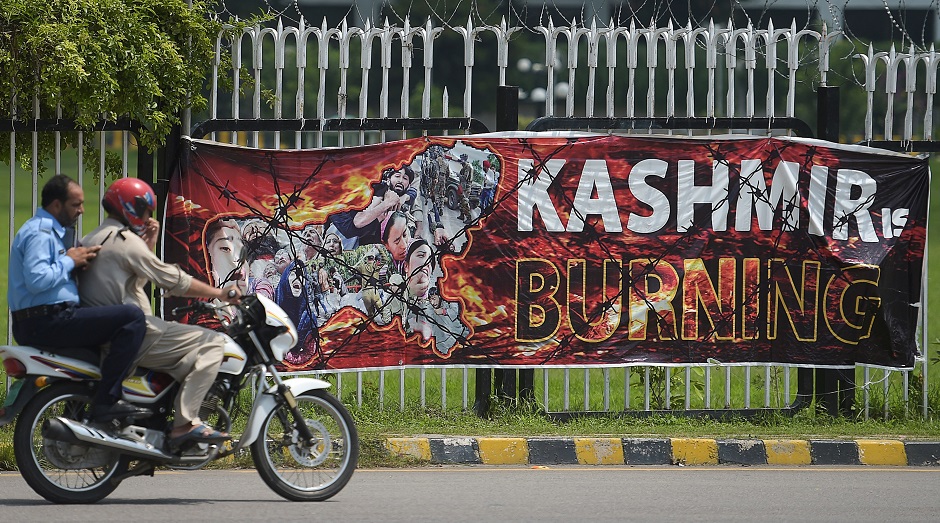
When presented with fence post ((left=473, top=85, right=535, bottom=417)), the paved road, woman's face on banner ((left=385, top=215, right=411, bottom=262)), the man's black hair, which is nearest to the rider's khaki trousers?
the paved road

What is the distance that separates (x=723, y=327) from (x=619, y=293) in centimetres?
72

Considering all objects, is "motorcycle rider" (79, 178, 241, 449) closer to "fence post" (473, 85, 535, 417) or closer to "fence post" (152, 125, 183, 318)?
"fence post" (152, 125, 183, 318)

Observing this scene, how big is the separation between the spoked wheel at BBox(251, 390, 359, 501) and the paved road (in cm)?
9

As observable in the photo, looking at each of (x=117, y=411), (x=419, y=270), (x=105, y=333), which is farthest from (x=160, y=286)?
(x=419, y=270)

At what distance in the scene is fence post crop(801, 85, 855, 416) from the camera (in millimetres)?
8461

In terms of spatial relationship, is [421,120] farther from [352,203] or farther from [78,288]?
[78,288]

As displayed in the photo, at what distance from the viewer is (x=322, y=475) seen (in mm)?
5988

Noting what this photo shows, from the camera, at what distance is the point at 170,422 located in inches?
229

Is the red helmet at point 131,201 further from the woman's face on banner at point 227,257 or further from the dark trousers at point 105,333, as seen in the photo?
the woman's face on banner at point 227,257

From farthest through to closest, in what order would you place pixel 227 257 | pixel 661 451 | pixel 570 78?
1. pixel 570 78
2. pixel 227 257
3. pixel 661 451

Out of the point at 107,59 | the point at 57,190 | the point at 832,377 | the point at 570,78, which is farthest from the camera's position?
the point at 832,377

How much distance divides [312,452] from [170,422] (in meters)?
0.66

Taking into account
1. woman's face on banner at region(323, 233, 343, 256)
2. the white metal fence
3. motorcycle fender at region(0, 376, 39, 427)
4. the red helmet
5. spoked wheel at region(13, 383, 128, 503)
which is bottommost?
spoked wheel at region(13, 383, 128, 503)

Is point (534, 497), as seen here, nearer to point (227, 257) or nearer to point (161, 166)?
point (227, 257)
